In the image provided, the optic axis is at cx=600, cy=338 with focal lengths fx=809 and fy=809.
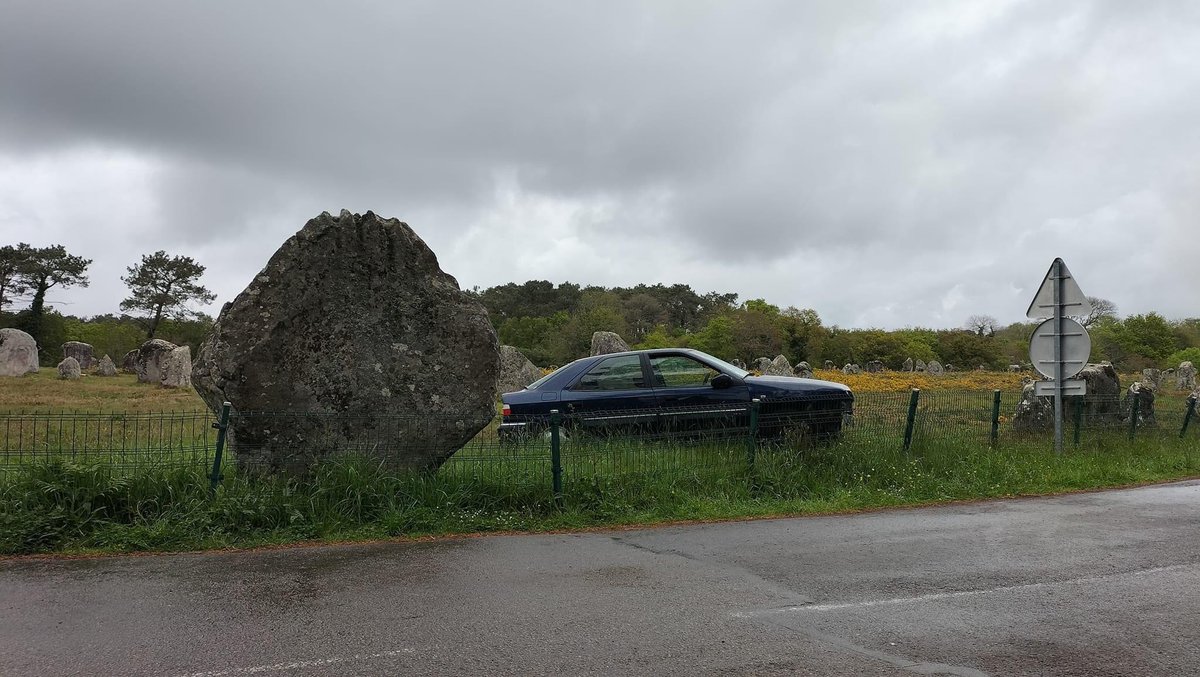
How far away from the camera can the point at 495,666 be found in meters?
4.03

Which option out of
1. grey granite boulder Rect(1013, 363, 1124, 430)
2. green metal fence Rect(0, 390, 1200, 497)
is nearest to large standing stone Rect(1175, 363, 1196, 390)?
grey granite boulder Rect(1013, 363, 1124, 430)

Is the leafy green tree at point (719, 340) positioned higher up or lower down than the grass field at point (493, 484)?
higher up

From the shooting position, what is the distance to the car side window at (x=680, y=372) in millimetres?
10547

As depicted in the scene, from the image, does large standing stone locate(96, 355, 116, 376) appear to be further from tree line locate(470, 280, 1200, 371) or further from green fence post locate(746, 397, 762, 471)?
green fence post locate(746, 397, 762, 471)

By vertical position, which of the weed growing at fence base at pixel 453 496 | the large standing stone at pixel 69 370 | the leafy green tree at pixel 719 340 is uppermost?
the leafy green tree at pixel 719 340

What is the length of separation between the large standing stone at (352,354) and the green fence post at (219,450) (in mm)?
289

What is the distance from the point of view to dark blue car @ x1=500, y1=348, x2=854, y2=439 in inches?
395

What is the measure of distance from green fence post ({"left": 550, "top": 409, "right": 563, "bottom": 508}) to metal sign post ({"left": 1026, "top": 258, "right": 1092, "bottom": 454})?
8.51m

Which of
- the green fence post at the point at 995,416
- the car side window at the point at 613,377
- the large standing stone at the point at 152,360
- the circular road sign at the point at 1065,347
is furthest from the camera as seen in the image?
the large standing stone at the point at 152,360

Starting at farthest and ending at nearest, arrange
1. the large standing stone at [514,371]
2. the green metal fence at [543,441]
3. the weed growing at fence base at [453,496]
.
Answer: the large standing stone at [514,371], the green metal fence at [543,441], the weed growing at fence base at [453,496]

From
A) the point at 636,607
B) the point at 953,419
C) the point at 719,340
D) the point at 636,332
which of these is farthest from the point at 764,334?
the point at 636,607

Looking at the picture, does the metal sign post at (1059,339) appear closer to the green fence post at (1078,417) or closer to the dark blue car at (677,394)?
the green fence post at (1078,417)

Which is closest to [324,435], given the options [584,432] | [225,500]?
[225,500]

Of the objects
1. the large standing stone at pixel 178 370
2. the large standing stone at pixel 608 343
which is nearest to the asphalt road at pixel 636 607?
the large standing stone at pixel 608 343
